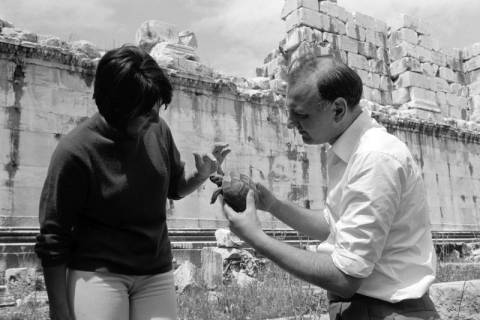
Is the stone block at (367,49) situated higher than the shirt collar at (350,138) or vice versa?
the stone block at (367,49)

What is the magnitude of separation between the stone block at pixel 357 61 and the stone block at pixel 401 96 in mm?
1353

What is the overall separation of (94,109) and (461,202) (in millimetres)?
10827

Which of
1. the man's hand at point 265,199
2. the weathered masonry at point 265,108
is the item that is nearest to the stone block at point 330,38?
the weathered masonry at point 265,108

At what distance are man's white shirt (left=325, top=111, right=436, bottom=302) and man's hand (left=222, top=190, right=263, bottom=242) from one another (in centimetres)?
31

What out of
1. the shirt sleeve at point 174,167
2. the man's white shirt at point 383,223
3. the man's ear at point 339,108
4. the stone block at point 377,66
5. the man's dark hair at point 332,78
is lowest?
the man's white shirt at point 383,223

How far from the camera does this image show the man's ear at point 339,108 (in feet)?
6.64

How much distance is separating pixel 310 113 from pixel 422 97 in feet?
52.0

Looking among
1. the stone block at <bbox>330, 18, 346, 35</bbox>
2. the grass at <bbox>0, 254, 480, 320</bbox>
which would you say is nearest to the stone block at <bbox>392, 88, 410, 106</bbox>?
the stone block at <bbox>330, 18, 346, 35</bbox>

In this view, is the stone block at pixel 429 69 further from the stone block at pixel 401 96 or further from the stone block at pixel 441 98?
the stone block at pixel 401 96

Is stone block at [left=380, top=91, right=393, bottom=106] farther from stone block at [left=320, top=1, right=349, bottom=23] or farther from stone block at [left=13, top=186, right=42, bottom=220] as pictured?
stone block at [left=13, top=186, right=42, bottom=220]

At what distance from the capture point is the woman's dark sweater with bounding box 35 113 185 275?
2121 millimetres

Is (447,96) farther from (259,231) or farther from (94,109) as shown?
(259,231)

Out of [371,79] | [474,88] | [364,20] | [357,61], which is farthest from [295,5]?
[474,88]

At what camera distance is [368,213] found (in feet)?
5.84
